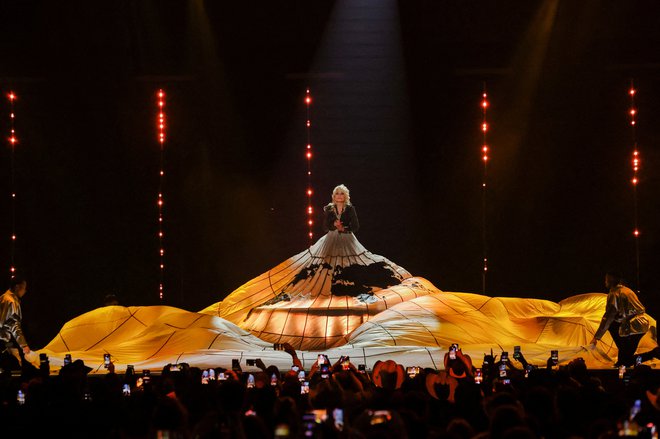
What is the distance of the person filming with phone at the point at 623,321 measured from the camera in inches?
303

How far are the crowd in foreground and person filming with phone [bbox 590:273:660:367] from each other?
3.21 m

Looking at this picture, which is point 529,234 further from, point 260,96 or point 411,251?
point 260,96

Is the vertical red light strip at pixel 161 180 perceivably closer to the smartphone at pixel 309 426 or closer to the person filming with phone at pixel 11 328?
the person filming with phone at pixel 11 328

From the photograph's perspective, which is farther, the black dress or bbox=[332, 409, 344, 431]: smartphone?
the black dress

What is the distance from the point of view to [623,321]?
25.4 ft

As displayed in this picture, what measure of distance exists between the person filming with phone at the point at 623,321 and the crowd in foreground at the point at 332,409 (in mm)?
3207

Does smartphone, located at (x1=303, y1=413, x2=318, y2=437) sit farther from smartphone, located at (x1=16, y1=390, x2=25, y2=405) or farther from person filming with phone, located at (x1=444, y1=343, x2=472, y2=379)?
person filming with phone, located at (x1=444, y1=343, x2=472, y2=379)

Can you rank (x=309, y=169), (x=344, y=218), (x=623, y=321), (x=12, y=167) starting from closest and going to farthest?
(x=623, y=321) → (x=344, y=218) → (x=12, y=167) → (x=309, y=169)

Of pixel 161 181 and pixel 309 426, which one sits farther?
pixel 161 181

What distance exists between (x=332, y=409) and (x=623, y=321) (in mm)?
5050

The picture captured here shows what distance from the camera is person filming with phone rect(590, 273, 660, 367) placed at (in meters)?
7.69

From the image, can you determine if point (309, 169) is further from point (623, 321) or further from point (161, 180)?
point (623, 321)

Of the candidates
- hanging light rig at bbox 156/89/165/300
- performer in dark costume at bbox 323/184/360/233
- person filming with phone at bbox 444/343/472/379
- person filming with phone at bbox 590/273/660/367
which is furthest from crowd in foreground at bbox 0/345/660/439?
hanging light rig at bbox 156/89/165/300

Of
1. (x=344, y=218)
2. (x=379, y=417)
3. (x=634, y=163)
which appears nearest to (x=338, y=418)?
(x=379, y=417)
